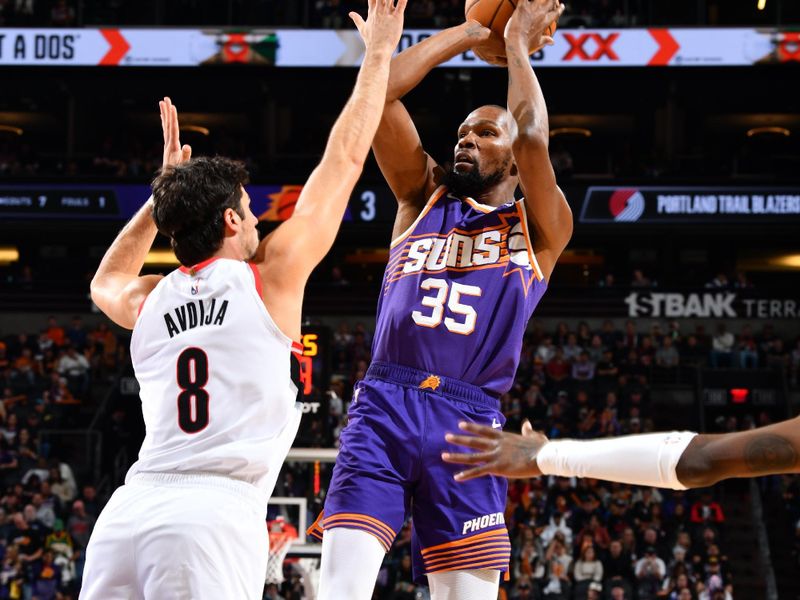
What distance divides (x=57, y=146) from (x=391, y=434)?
29.5 metres

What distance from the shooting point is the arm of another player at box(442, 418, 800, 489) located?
3.16 metres

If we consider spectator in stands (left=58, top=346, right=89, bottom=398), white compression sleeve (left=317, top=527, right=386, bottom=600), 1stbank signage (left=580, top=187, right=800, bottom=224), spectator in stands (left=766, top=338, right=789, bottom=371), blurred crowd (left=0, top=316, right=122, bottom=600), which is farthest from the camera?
1stbank signage (left=580, top=187, right=800, bottom=224)

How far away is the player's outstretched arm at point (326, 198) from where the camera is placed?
3709 mm

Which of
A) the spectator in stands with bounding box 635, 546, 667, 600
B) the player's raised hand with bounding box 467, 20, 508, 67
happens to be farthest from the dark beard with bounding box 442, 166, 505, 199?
the spectator in stands with bounding box 635, 546, 667, 600

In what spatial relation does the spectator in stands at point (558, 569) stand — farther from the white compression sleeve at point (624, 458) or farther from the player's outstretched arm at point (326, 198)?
→ the white compression sleeve at point (624, 458)

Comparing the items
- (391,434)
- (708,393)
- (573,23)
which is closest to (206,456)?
(391,434)

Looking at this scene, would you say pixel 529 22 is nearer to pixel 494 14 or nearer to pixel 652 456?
pixel 494 14

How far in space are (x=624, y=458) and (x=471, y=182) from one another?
7.28 ft

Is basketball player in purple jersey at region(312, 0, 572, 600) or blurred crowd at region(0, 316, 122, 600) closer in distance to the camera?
basketball player in purple jersey at region(312, 0, 572, 600)

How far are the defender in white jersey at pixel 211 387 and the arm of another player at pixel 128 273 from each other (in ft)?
0.22

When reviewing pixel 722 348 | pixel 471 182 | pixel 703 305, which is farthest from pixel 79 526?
pixel 703 305

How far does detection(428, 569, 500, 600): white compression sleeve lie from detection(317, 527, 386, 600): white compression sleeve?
0.33 m

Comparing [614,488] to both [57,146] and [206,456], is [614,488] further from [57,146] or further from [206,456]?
[57,146]

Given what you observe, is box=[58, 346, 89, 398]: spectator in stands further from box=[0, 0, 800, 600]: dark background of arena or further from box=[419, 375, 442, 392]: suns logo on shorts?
box=[419, 375, 442, 392]: suns logo on shorts
